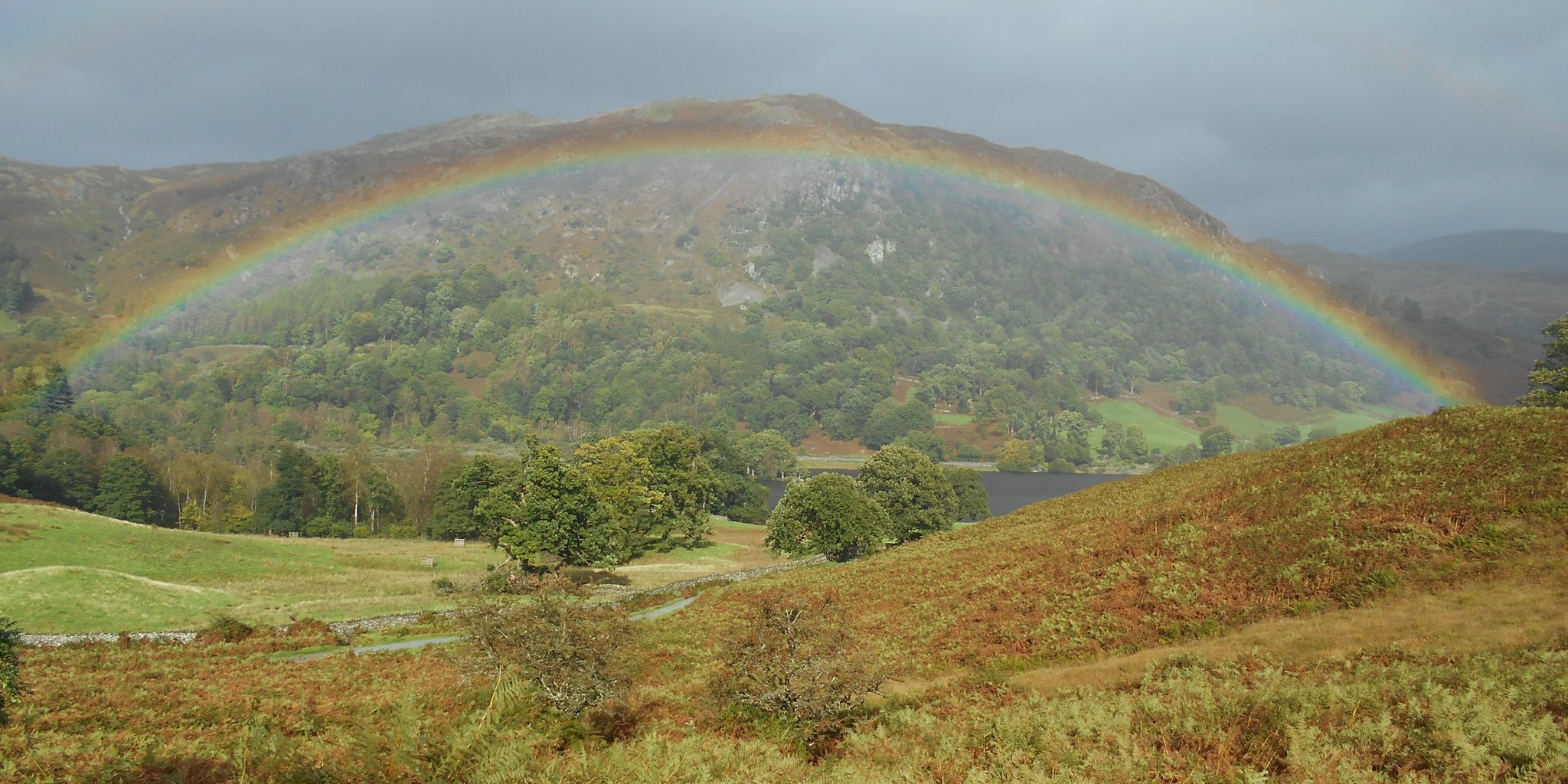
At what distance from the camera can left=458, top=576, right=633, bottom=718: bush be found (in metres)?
20.2

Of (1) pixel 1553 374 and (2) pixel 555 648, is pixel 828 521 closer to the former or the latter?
(2) pixel 555 648

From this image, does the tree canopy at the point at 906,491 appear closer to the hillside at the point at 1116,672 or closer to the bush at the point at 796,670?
the hillside at the point at 1116,672

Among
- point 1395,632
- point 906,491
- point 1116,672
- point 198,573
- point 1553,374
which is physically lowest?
point 198,573

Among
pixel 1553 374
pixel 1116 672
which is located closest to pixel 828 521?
pixel 1116 672

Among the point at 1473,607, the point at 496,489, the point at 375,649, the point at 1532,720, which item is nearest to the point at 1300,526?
the point at 1473,607

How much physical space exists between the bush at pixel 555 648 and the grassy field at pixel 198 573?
36.5 meters

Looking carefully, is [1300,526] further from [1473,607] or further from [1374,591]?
[1473,607]

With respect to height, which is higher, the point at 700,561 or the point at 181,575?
the point at 181,575

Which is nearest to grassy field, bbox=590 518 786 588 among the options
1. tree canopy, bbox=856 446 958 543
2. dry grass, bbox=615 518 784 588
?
dry grass, bbox=615 518 784 588

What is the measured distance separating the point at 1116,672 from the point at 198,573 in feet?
224

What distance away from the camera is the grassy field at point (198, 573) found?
48.2 metres

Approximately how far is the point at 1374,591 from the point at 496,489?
64.1 meters

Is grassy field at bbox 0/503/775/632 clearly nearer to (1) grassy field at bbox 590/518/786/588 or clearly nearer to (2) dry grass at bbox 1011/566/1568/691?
(1) grassy field at bbox 590/518/786/588

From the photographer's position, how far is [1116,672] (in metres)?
22.1
